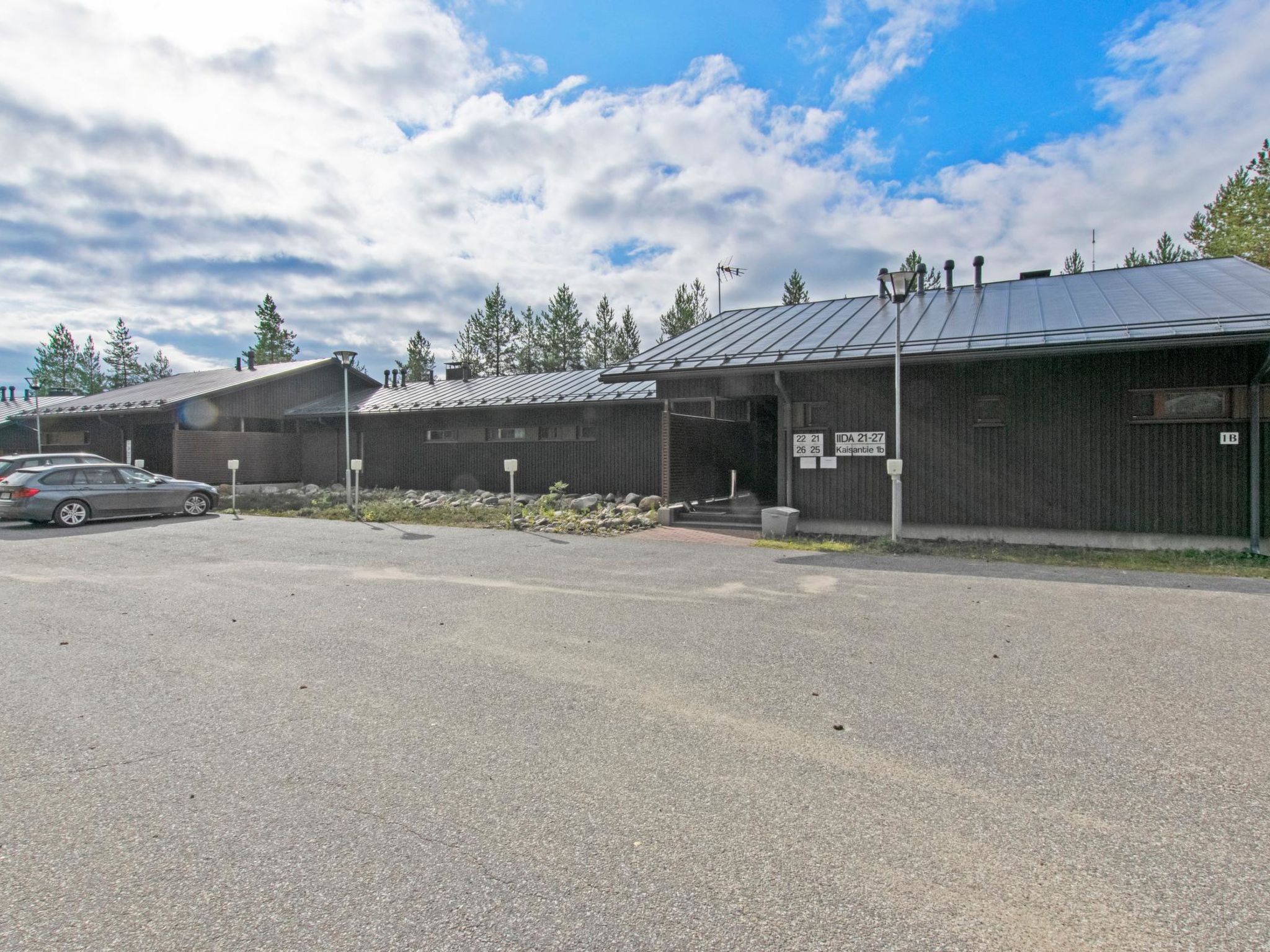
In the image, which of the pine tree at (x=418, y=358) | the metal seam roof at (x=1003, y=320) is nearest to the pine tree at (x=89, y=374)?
the pine tree at (x=418, y=358)

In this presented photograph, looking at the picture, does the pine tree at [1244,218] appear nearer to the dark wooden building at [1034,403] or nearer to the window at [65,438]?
the dark wooden building at [1034,403]

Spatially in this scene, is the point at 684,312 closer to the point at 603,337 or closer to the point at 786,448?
the point at 603,337

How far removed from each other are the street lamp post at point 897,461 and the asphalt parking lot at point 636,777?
4.67 meters

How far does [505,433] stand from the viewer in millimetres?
20594

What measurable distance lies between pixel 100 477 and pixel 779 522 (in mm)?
13639

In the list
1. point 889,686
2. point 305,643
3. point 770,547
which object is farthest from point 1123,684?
point 770,547

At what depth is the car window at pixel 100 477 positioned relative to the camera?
14539mm

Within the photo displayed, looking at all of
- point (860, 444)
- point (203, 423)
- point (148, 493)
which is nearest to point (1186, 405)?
point (860, 444)

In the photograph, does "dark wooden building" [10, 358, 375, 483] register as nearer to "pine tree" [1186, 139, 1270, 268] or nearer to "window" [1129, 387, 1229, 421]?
"window" [1129, 387, 1229, 421]

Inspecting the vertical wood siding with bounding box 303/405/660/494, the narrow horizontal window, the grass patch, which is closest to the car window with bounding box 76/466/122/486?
the vertical wood siding with bounding box 303/405/660/494

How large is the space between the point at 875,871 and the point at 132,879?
2.51 m

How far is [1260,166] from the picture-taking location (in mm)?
28672

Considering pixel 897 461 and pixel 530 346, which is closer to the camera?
pixel 897 461

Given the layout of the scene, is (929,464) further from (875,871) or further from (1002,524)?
(875,871)
